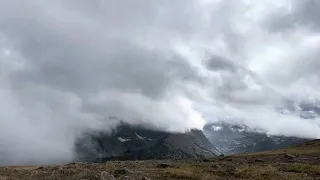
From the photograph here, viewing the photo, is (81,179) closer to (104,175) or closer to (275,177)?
(104,175)

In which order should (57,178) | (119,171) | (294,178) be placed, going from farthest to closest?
(119,171)
(57,178)
(294,178)

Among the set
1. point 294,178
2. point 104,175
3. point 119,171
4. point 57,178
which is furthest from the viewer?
point 119,171

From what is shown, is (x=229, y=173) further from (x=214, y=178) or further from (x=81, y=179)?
(x=81, y=179)

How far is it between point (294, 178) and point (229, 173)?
21.3 ft

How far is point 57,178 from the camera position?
30047 mm

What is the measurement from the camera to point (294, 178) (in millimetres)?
25922

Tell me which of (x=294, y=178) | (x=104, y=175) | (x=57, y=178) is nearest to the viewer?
(x=294, y=178)

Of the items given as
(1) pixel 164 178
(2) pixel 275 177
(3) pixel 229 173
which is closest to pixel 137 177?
(1) pixel 164 178

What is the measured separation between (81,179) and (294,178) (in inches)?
664

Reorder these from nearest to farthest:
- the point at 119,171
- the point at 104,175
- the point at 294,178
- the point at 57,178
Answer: the point at 294,178 < the point at 104,175 < the point at 57,178 < the point at 119,171

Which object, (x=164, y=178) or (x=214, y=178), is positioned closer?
(x=214, y=178)

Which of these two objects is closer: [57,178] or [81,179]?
[81,179]

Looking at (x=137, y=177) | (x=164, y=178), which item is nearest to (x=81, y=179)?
(x=137, y=177)

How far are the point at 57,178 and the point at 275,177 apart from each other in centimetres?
1835
